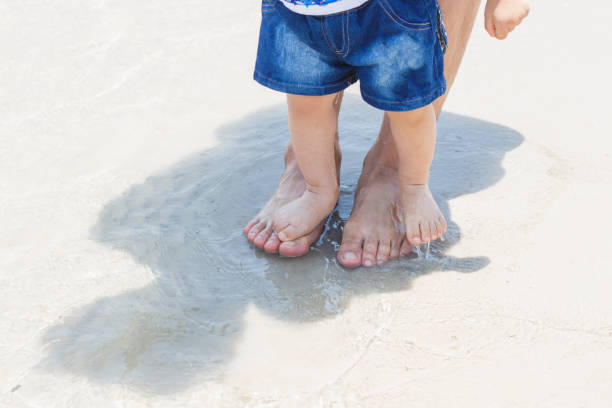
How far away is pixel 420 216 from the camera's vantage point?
1682 mm

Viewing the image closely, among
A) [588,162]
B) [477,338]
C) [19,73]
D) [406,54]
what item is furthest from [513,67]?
[19,73]

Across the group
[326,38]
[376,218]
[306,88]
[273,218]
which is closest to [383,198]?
[376,218]

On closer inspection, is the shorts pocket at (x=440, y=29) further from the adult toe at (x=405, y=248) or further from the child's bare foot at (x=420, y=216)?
the adult toe at (x=405, y=248)

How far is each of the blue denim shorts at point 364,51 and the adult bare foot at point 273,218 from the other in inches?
15.5

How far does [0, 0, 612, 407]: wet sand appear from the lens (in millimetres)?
1335

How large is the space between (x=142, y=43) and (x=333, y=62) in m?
1.67

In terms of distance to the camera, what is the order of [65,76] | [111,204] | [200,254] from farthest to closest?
[65,76]
[111,204]
[200,254]

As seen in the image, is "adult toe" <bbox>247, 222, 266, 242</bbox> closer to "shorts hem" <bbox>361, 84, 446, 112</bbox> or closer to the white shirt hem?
"shorts hem" <bbox>361, 84, 446, 112</bbox>

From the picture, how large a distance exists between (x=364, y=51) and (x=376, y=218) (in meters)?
0.51

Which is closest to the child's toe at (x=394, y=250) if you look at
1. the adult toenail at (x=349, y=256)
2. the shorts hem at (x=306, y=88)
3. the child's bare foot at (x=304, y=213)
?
the adult toenail at (x=349, y=256)

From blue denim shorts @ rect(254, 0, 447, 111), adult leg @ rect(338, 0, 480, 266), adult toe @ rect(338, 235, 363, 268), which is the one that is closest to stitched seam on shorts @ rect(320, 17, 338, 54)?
blue denim shorts @ rect(254, 0, 447, 111)

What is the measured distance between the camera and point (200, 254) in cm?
173

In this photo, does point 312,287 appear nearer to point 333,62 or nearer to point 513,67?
point 333,62

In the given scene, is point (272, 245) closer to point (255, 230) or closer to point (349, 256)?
point (255, 230)
